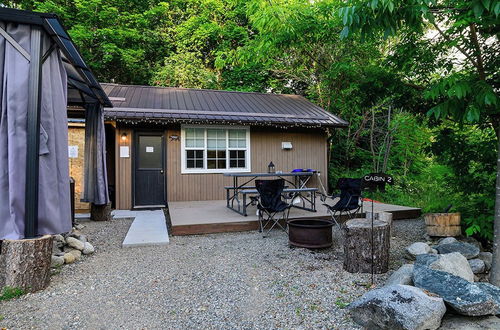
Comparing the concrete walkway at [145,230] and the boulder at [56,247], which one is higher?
the boulder at [56,247]

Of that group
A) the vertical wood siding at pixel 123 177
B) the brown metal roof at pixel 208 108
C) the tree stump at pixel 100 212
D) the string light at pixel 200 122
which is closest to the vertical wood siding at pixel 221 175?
the vertical wood siding at pixel 123 177

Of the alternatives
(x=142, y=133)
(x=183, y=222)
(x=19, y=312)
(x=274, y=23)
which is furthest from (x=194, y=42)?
(x=19, y=312)

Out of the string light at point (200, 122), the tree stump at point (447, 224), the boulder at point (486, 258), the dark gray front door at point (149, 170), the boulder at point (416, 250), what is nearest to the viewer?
the boulder at point (486, 258)

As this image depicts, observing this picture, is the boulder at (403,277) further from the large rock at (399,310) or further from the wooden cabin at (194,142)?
the wooden cabin at (194,142)

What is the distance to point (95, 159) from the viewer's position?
17.8ft

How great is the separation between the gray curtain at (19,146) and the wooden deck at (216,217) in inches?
85.4

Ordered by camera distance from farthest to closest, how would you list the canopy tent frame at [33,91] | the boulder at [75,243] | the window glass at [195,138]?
the window glass at [195,138] → the boulder at [75,243] → the canopy tent frame at [33,91]

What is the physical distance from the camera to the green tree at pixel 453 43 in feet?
7.31

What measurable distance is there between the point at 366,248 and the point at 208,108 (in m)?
5.87

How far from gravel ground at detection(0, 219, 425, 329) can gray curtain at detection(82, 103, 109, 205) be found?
1518mm

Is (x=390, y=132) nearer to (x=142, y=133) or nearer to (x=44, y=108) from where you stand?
(x=142, y=133)

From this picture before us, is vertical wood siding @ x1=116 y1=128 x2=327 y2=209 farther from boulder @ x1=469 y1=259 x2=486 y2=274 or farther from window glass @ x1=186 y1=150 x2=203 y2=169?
boulder @ x1=469 y1=259 x2=486 y2=274

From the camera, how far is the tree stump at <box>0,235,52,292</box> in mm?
2627

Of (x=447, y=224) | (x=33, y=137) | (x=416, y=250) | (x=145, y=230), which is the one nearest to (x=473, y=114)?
(x=416, y=250)
